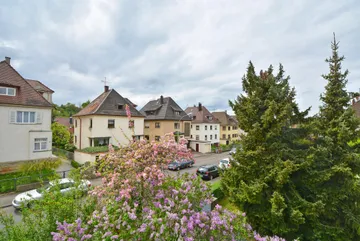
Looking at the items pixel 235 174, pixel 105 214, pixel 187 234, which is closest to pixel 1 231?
pixel 105 214

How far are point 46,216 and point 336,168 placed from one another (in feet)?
32.3

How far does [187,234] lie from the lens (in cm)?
356

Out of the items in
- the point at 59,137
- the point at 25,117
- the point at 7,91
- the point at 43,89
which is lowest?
→ the point at 59,137

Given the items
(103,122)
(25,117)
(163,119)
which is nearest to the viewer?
(25,117)

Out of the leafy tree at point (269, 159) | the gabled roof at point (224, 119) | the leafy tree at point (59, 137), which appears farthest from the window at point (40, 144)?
the gabled roof at point (224, 119)

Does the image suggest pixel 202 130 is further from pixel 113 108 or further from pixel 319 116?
pixel 319 116

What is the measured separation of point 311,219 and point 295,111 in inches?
173

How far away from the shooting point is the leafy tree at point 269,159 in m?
6.99

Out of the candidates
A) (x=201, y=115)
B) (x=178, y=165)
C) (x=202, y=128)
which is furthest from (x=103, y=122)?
(x=201, y=115)

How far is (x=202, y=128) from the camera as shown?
41.4 meters

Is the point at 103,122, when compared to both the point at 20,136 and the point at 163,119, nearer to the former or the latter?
the point at 20,136

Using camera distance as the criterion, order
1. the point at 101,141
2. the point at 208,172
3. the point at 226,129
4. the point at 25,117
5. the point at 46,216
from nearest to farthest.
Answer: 1. the point at 46,216
2. the point at 25,117
3. the point at 208,172
4. the point at 101,141
5. the point at 226,129

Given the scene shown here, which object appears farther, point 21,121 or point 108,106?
point 108,106

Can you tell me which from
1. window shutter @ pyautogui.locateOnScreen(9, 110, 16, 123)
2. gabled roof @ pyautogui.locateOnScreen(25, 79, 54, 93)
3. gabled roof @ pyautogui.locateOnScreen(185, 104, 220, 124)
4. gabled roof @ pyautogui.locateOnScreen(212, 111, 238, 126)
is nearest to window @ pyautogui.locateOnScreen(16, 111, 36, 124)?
window shutter @ pyautogui.locateOnScreen(9, 110, 16, 123)
